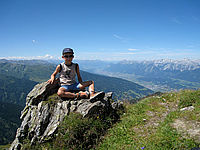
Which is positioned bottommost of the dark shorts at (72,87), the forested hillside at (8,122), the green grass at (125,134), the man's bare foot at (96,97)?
the forested hillside at (8,122)

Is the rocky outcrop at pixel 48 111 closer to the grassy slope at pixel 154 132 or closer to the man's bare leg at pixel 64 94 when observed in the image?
the man's bare leg at pixel 64 94

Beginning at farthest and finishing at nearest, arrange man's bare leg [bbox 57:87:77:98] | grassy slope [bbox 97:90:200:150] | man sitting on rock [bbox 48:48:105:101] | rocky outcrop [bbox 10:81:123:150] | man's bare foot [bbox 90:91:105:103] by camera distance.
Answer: man sitting on rock [bbox 48:48:105:101] < man's bare leg [bbox 57:87:77:98] < man's bare foot [bbox 90:91:105:103] < rocky outcrop [bbox 10:81:123:150] < grassy slope [bbox 97:90:200:150]

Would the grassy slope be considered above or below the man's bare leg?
below

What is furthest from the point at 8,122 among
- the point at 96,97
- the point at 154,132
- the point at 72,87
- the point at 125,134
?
the point at 154,132

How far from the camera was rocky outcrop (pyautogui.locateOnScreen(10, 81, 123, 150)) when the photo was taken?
6.88 m

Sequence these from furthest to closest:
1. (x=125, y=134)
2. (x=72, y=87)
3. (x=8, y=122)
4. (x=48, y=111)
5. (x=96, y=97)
Answer: (x=8, y=122) < (x=72, y=87) < (x=48, y=111) < (x=96, y=97) < (x=125, y=134)

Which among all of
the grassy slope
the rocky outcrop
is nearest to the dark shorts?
the rocky outcrop

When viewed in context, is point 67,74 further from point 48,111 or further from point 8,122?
point 8,122

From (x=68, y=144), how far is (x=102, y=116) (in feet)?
7.87

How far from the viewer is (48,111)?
782cm

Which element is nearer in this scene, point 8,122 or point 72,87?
point 72,87

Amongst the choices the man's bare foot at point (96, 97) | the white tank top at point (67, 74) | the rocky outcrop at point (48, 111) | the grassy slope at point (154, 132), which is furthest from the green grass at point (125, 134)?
the white tank top at point (67, 74)

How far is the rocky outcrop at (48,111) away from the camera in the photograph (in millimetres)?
6884

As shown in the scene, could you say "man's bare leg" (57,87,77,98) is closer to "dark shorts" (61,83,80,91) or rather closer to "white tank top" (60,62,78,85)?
"dark shorts" (61,83,80,91)
